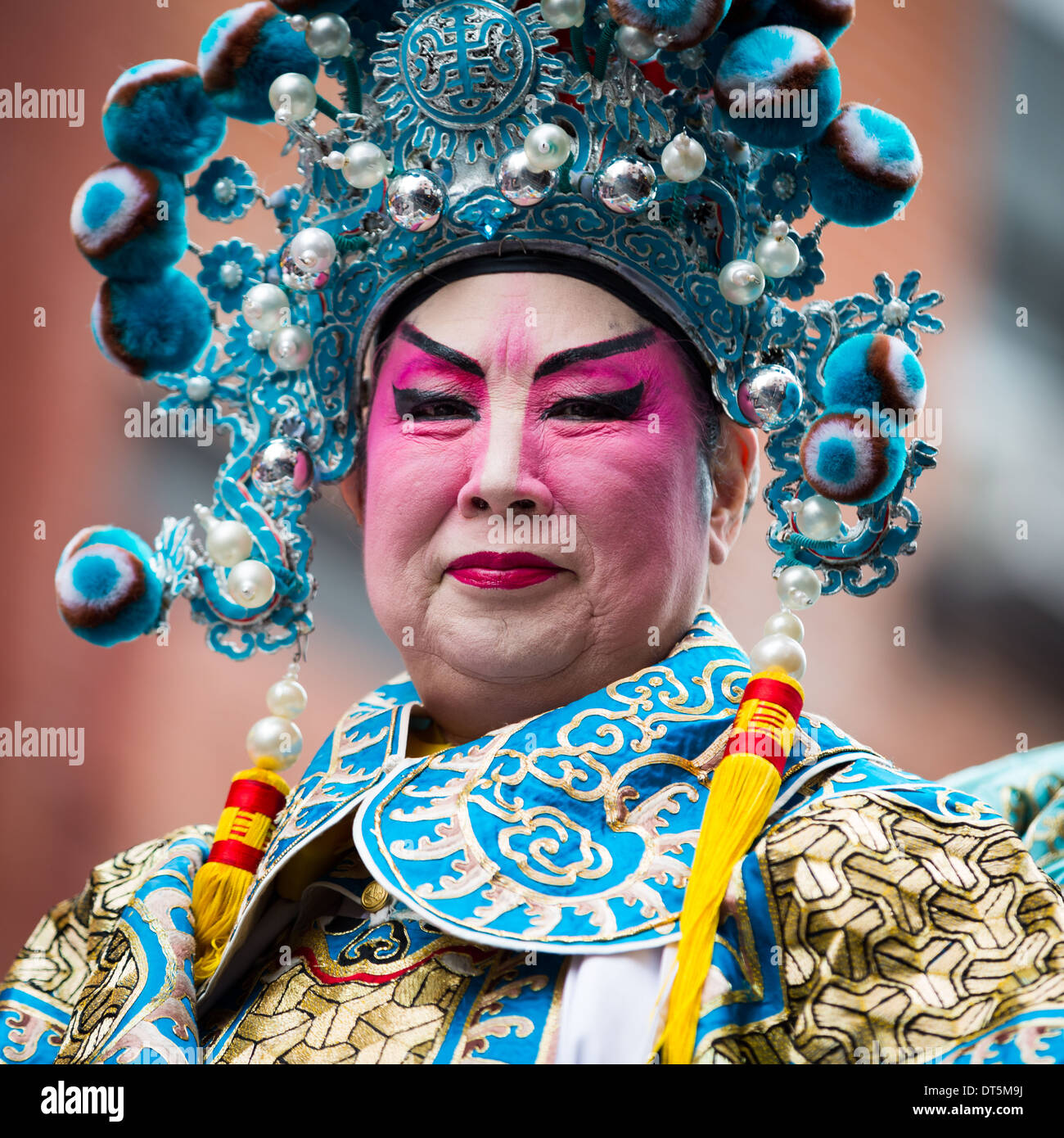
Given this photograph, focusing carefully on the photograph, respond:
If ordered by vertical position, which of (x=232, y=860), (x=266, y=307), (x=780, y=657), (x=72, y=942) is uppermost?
(x=266, y=307)

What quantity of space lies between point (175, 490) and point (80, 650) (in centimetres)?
43

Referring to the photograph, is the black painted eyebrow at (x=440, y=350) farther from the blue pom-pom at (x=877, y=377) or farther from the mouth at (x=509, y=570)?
the blue pom-pom at (x=877, y=377)

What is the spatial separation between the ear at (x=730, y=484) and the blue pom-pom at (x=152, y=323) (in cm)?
72

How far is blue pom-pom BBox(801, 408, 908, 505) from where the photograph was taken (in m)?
1.70

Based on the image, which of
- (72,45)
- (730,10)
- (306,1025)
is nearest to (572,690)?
(306,1025)

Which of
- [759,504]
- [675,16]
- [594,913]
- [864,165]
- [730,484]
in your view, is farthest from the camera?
[759,504]

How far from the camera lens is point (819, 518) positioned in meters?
1.77

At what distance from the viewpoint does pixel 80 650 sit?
3.36 m

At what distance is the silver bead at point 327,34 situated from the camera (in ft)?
5.80

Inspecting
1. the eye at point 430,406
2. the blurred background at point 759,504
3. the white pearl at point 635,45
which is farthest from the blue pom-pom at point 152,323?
the blurred background at point 759,504

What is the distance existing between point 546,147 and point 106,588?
30.3 inches

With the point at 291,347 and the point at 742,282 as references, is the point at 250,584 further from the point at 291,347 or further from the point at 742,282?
the point at 742,282

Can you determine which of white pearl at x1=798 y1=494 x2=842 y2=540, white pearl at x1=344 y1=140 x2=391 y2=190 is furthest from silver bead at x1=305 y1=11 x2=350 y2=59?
white pearl at x1=798 y1=494 x2=842 y2=540

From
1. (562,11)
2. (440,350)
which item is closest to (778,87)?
(562,11)
